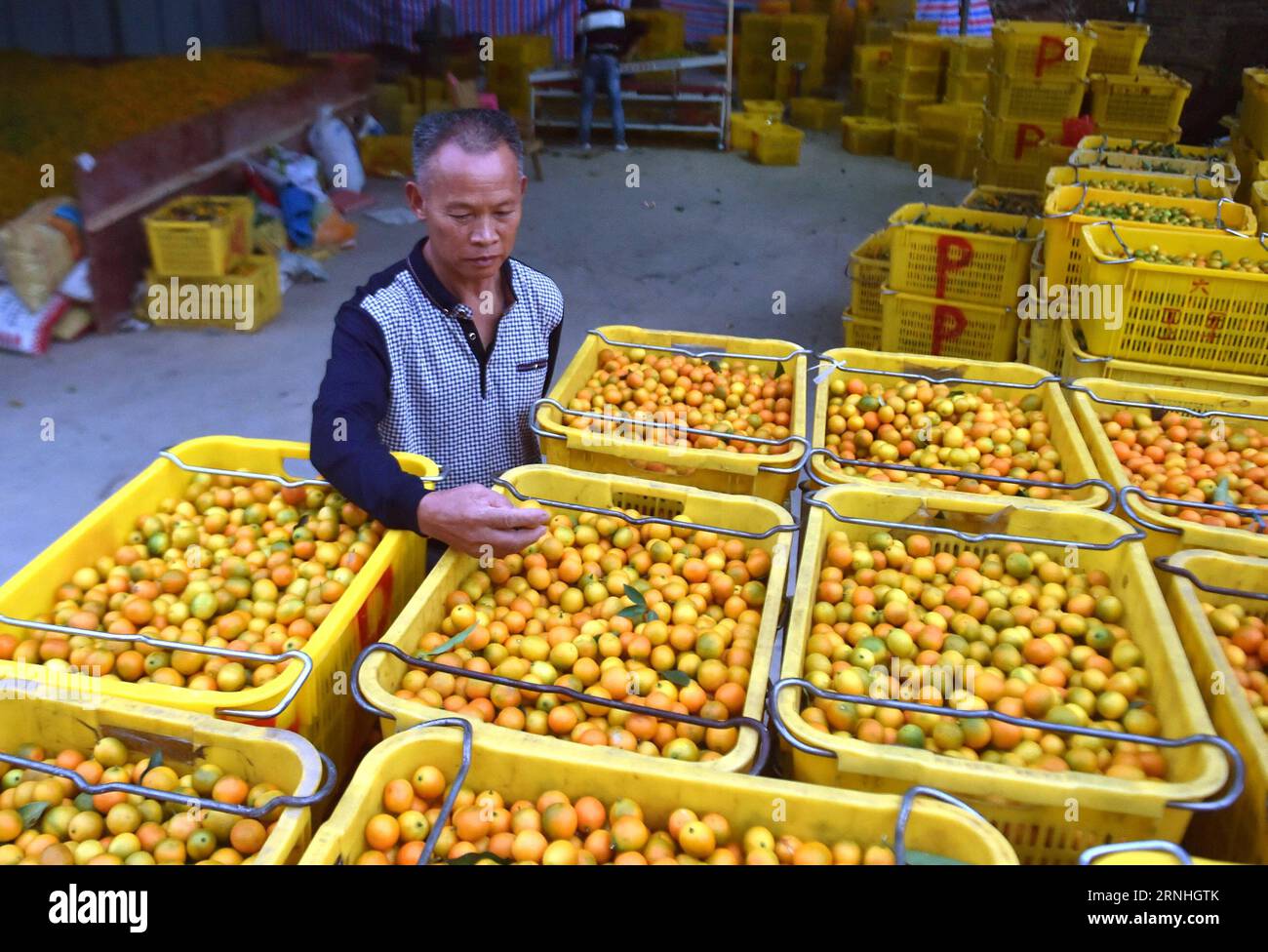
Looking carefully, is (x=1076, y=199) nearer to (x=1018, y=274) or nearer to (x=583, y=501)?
(x=1018, y=274)

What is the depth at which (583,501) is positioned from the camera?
2473 mm

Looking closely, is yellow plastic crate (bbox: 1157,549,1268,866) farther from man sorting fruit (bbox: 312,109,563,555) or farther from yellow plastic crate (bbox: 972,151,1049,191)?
yellow plastic crate (bbox: 972,151,1049,191)

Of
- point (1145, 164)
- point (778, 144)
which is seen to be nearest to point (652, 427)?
point (1145, 164)

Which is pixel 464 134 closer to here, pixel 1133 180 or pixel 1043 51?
pixel 1133 180

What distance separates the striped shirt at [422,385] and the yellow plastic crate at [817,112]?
12242mm

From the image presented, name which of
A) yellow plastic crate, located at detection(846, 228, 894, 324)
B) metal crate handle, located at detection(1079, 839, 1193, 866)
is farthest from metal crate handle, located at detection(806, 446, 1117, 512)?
yellow plastic crate, located at detection(846, 228, 894, 324)

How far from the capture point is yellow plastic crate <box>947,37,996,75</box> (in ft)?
34.5

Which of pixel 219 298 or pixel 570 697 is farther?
pixel 219 298

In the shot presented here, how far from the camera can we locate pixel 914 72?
38.1 ft

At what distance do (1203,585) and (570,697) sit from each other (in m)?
1.44

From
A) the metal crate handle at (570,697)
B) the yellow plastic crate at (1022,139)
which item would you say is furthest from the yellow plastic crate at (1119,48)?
the metal crate handle at (570,697)

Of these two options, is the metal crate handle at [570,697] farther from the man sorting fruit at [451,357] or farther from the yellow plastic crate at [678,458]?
the yellow plastic crate at [678,458]

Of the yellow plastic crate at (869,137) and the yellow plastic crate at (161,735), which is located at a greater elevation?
the yellow plastic crate at (869,137)

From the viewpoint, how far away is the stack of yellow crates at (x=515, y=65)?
1278 cm
